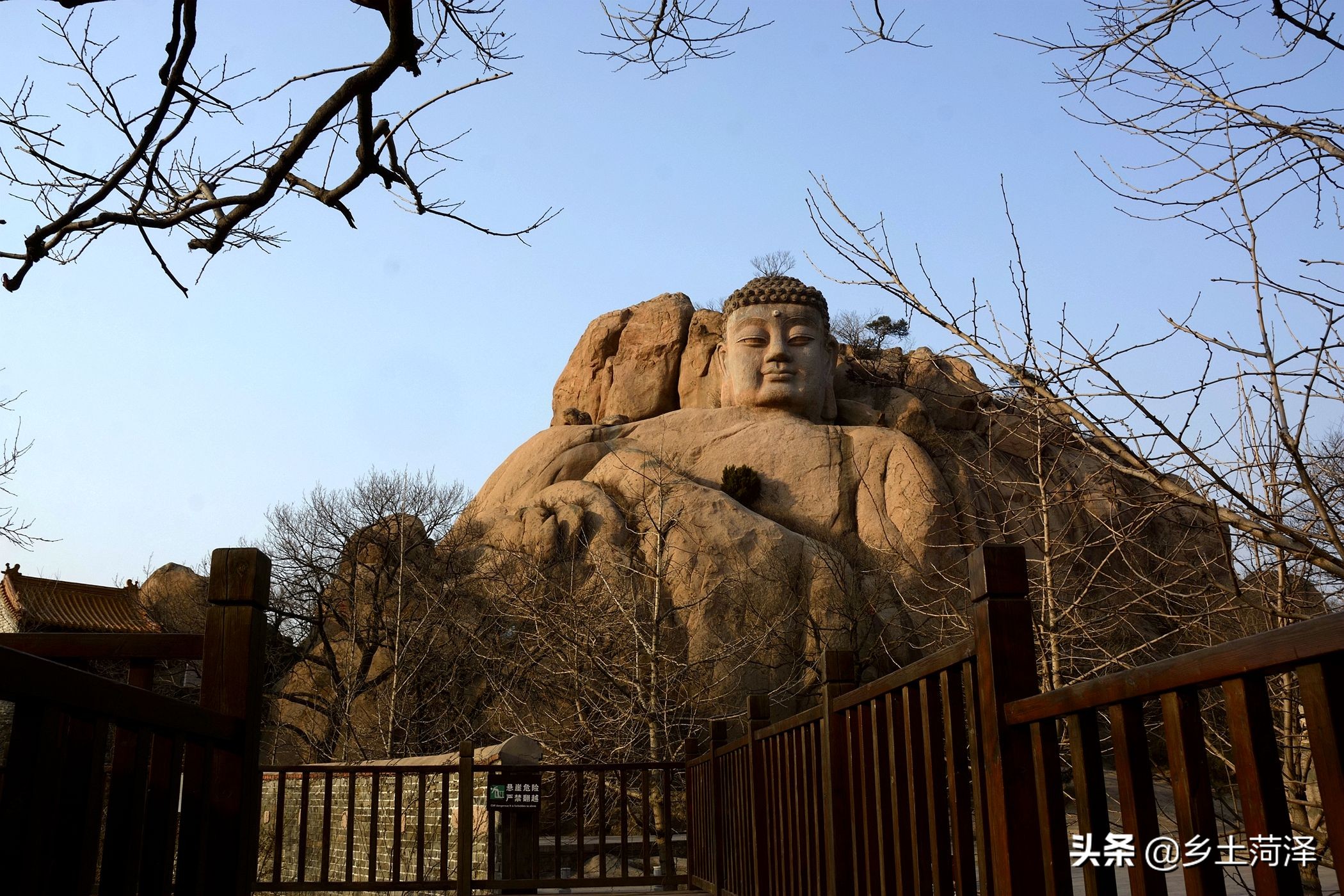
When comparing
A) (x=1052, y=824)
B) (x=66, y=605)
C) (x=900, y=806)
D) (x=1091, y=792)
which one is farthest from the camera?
(x=66, y=605)

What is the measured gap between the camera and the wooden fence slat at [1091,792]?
195 cm

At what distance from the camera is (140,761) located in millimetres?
2020

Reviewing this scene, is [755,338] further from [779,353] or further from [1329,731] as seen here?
[1329,731]

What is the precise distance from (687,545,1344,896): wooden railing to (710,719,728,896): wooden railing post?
208cm

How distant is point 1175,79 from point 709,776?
485 cm

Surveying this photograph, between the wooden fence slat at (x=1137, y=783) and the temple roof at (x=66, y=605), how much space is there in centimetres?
2100

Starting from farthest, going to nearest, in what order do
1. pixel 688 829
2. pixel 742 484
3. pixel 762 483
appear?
pixel 762 483, pixel 742 484, pixel 688 829

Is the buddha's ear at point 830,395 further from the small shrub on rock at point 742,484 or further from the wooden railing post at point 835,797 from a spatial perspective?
the wooden railing post at point 835,797

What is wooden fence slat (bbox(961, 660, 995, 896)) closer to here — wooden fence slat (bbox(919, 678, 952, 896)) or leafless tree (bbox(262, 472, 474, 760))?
wooden fence slat (bbox(919, 678, 952, 896))

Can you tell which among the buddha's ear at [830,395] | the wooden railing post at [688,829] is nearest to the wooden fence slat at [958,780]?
the wooden railing post at [688,829]

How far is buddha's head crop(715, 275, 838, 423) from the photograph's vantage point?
2672 centimetres

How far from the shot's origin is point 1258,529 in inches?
102

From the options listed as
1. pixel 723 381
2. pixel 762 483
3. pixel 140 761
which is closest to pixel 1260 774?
pixel 140 761

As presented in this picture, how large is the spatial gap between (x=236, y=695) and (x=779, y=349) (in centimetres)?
2428
